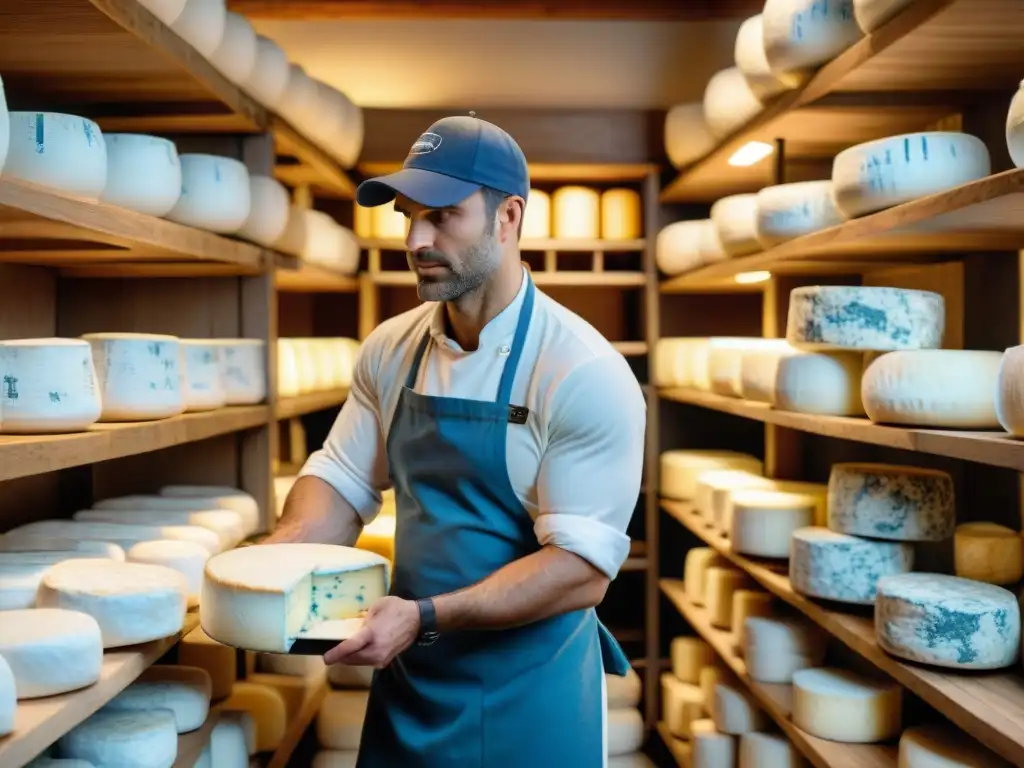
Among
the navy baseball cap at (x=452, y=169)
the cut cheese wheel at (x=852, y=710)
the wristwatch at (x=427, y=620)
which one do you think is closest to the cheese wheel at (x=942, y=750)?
the cut cheese wheel at (x=852, y=710)

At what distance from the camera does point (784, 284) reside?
11.1ft

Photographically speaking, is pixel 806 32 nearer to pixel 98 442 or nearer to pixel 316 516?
pixel 316 516

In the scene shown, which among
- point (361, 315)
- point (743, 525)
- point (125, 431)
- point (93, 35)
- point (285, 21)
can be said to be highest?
point (285, 21)

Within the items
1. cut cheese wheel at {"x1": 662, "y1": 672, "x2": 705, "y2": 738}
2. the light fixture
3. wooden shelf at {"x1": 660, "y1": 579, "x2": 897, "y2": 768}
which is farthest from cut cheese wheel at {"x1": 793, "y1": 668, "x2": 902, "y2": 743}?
the light fixture

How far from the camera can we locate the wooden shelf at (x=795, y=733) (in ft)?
7.32

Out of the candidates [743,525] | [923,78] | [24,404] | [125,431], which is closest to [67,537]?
[125,431]

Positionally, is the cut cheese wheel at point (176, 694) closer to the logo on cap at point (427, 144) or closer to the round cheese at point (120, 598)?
the round cheese at point (120, 598)

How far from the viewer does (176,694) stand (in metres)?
2.09

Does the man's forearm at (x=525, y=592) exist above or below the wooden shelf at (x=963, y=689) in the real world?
above

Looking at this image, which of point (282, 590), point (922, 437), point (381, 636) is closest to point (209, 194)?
point (282, 590)

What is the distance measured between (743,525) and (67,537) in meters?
Answer: 1.63

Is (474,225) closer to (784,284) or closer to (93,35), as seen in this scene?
(93,35)

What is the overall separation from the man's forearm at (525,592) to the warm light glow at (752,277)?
1.68 metres

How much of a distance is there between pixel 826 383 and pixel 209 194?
1351 mm
